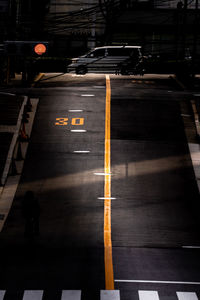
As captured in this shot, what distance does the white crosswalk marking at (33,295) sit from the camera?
503 inches

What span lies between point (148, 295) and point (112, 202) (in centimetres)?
856

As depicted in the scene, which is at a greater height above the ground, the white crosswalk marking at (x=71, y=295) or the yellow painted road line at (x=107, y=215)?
the yellow painted road line at (x=107, y=215)

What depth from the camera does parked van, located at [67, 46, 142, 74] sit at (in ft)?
A: 161

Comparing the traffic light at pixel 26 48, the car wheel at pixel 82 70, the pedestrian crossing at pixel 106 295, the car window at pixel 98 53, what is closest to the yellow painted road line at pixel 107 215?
the pedestrian crossing at pixel 106 295

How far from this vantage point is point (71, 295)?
1299 cm

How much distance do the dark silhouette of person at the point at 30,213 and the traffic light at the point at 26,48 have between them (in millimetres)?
7143

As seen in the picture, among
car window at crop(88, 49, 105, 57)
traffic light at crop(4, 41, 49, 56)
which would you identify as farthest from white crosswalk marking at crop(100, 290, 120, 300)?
car window at crop(88, 49, 105, 57)

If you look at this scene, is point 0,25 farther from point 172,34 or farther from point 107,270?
point 172,34

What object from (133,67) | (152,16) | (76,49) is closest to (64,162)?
(133,67)

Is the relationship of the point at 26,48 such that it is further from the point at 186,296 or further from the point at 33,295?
the point at 186,296

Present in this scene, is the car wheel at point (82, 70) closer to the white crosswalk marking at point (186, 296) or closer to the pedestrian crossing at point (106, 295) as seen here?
the pedestrian crossing at point (106, 295)

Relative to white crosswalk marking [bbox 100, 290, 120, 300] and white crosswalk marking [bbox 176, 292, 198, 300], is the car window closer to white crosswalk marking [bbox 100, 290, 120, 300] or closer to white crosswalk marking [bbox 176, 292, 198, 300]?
white crosswalk marking [bbox 100, 290, 120, 300]

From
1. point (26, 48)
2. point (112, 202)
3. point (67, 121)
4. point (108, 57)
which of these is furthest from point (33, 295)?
point (108, 57)

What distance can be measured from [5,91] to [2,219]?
20535 millimetres
